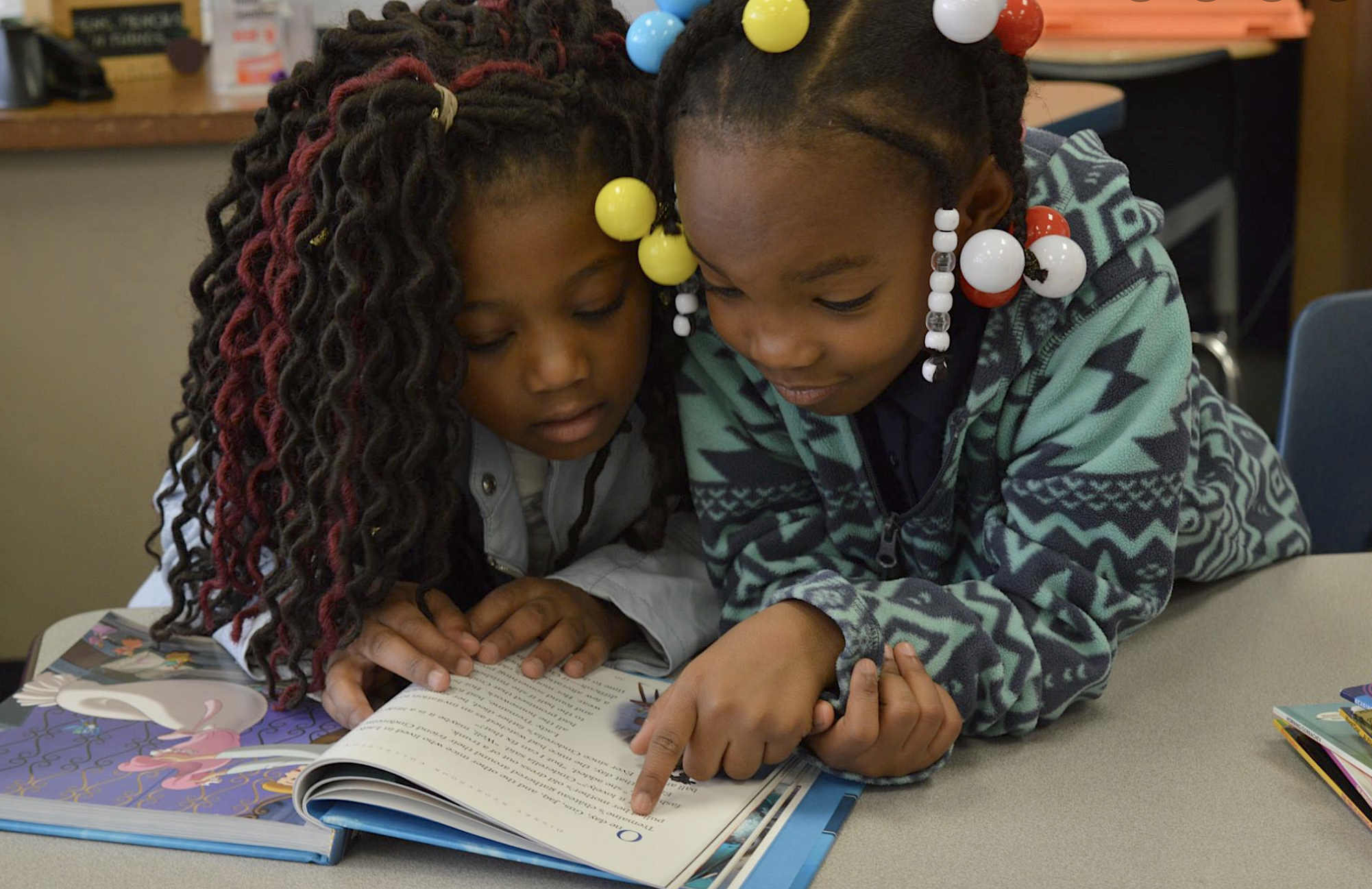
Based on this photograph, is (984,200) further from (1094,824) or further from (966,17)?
(1094,824)

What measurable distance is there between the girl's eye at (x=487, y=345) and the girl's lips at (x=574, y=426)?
6 cm

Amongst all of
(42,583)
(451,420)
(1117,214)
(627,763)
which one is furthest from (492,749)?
(42,583)

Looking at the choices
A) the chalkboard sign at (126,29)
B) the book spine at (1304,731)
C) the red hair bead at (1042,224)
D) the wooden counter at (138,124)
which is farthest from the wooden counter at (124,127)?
the book spine at (1304,731)

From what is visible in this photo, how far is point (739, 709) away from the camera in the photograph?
74 cm

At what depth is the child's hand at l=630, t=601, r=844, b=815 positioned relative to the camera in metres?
0.73

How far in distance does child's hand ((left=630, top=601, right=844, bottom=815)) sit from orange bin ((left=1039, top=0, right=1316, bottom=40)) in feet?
7.11

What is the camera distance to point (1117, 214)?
0.85m

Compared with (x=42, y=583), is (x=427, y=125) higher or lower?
higher

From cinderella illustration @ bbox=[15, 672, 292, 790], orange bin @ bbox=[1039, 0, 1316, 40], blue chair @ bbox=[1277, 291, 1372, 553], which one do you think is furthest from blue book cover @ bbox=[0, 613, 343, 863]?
orange bin @ bbox=[1039, 0, 1316, 40]

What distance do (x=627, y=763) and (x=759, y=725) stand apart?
3.1 inches

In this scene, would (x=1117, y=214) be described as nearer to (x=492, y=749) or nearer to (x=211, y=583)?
(x=492, y=749)

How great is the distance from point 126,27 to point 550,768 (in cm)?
199

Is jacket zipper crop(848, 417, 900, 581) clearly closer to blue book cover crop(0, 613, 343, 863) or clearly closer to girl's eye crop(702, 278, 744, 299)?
girl's eye crop(702, 278, 744, 299)

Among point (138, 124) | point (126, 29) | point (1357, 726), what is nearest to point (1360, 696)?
point (1357, 726)
